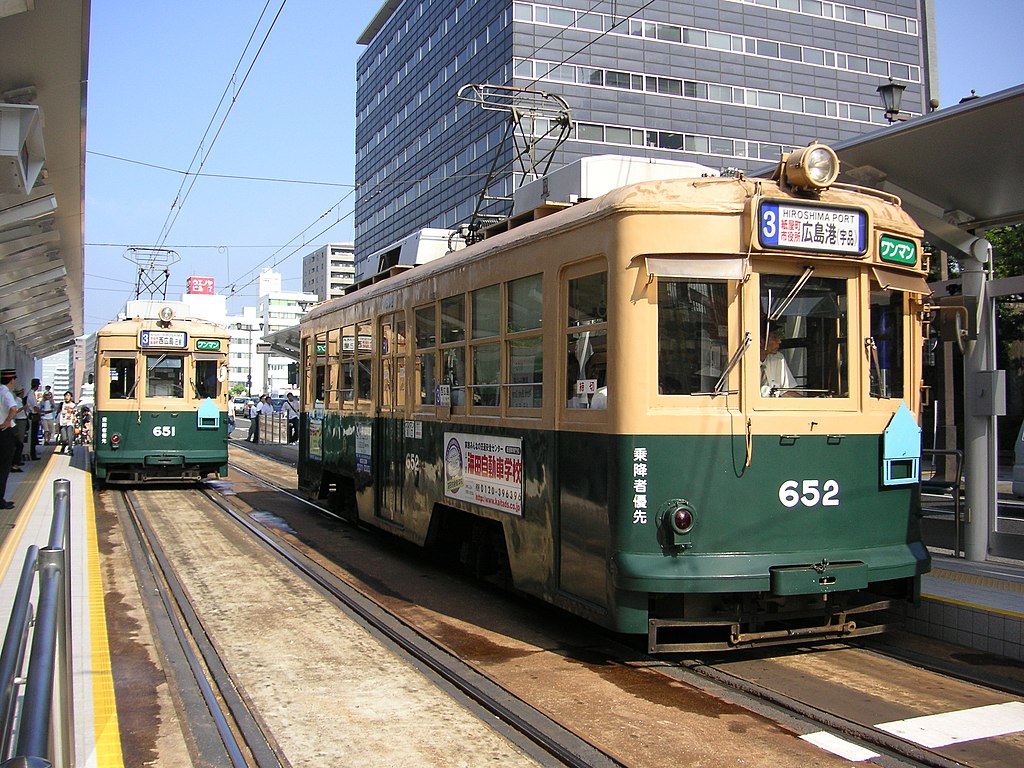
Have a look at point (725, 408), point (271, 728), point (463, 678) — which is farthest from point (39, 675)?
point (725, 408)

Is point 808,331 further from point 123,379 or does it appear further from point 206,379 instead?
point 123,379

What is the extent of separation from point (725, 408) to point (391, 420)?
14.7 feet

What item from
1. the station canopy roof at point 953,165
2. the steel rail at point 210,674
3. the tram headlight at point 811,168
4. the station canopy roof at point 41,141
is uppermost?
the station canopy roof at point 41,141

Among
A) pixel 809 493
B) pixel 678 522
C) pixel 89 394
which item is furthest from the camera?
pixel 89 394

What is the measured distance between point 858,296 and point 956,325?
1367 mm

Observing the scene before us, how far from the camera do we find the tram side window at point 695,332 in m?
5.59

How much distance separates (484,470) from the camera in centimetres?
720

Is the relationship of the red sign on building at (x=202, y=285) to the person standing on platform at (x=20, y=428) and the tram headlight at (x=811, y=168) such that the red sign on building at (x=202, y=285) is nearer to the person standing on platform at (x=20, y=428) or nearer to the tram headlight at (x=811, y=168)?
the person standing on platform at (x=20, y=428)

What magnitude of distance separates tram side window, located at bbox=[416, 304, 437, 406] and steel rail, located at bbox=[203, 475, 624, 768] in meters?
1.82

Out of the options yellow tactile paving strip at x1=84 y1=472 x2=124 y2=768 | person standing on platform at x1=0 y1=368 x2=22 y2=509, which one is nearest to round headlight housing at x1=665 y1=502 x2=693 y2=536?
yellow tactile paving strip at x1=84 y1=472 x2=124 y2=768

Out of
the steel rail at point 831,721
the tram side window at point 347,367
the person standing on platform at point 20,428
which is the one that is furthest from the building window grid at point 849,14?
the steel rail at point 831,721

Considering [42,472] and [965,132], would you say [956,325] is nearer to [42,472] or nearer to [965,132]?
[965,132]

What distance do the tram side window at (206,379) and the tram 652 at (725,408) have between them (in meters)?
10.3

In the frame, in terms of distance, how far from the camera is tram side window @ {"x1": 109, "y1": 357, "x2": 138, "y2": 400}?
15234mm
